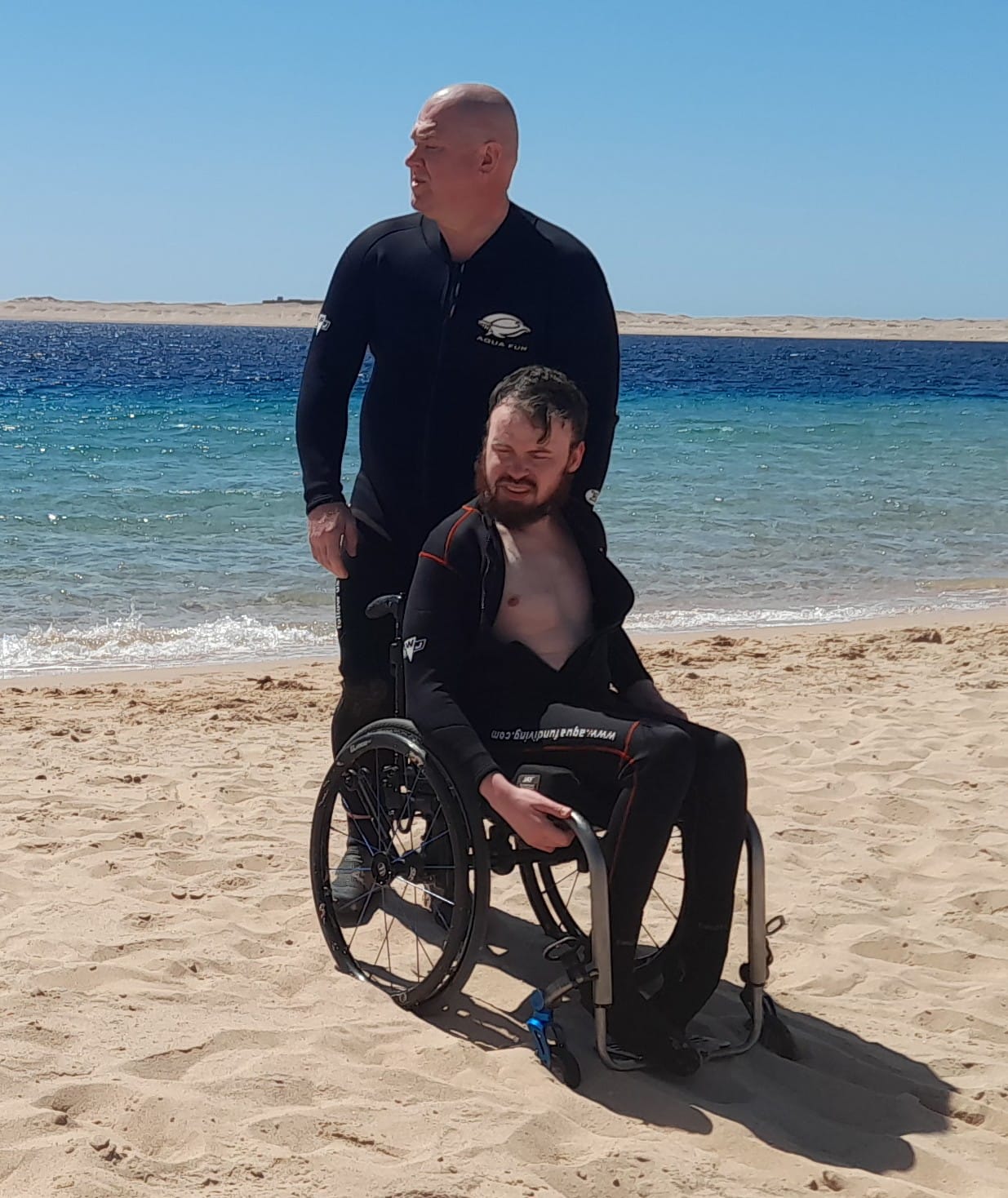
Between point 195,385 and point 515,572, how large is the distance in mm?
41402

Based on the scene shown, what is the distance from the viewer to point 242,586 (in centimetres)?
991

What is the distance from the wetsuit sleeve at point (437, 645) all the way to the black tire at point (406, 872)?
Answer: 75 millimetres

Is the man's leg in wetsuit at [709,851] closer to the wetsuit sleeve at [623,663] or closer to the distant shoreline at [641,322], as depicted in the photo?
the wetsuit sleeve at [623,663]

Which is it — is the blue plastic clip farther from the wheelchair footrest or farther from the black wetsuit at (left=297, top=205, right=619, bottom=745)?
the black wetsuit at (left=297, top=205, right=619, bottom=745)

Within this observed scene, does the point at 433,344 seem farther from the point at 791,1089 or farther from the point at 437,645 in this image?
the point at 791,1089

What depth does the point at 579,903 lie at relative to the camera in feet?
12.6

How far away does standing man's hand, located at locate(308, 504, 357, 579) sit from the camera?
3.46m

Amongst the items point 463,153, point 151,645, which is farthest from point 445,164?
point 151,645

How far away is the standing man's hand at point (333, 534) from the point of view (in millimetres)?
3457

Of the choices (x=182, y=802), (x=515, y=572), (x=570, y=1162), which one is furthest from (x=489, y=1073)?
(x=182, y=802)

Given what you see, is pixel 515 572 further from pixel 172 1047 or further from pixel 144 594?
pixel 144 594

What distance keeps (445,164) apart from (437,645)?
3.82ft

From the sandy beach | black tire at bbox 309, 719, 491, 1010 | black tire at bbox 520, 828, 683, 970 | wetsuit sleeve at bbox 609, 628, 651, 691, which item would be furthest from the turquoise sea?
wetsuit sleeve at bbox 609, 628, 651, 691

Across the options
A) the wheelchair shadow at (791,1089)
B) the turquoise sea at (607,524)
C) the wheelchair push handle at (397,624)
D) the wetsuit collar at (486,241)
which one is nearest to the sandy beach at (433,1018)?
the wheelchair shadow at (791,1089)
